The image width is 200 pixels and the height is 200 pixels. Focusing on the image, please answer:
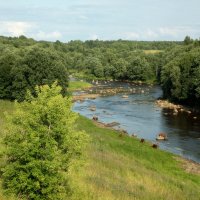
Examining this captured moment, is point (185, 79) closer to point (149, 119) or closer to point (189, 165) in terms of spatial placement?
point (149, 119)

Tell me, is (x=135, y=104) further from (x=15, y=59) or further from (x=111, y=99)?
(x=15, y=59)

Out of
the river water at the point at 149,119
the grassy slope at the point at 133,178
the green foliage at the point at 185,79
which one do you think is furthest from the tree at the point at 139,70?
the grassy slope at the point at 133,178

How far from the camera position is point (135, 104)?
290ft

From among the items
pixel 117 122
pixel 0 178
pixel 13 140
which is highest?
pixel 13 140

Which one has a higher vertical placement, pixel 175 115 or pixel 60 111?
pixel 60 111

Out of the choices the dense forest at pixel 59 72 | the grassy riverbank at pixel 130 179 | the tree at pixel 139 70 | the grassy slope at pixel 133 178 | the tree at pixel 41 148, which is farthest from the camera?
the tree at pixel 139 70

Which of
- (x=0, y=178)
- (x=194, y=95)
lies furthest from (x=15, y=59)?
(x=0, y=178)

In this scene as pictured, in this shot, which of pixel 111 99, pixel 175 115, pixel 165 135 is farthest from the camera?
pixel 111 99

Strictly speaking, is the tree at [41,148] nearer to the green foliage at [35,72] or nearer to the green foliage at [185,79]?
the green foliage at [35,72]

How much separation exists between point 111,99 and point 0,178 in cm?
8004

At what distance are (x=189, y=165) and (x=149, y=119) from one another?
1139 inches

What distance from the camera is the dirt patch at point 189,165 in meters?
42.1

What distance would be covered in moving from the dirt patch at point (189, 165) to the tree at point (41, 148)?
27.8 metres

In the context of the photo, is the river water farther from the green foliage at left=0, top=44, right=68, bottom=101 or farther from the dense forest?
the green foliage at left=0, top=44, right=68, bottom=101
